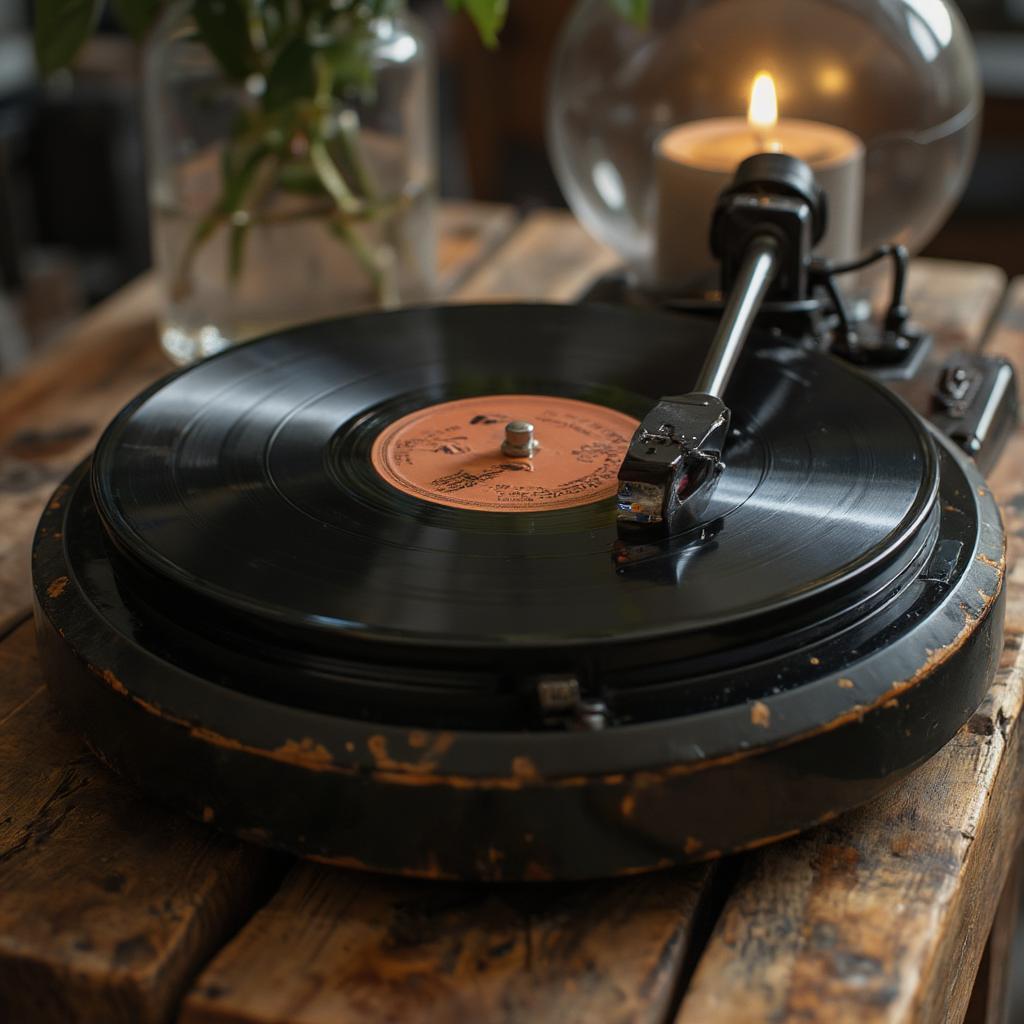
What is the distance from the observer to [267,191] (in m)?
1.17

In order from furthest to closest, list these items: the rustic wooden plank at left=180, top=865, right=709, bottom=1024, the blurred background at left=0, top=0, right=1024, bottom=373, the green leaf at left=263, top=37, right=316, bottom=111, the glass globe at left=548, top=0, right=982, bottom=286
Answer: the blurred background at left=0, top=0, right=1024, bottom=373 < the glass globe at left=548, top=0, right=982, bottom=286 < the green leaf at left=263, top=37, right=316, bottom=111 < the rustic wooden plank at left=180, top=865, right=709, bottom=1024

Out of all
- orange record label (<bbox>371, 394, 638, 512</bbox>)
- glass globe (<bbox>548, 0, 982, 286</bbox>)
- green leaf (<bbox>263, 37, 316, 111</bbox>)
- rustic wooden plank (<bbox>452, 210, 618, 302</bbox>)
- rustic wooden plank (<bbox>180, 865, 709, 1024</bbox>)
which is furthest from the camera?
rustic wooden plank (<bbox>452, 210, 618, 302</bbox>)

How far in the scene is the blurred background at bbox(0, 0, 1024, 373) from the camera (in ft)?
8.14

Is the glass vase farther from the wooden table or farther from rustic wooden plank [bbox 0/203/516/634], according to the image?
the wooden table

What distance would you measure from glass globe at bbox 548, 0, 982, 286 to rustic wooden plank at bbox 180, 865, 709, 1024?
2.06 feet

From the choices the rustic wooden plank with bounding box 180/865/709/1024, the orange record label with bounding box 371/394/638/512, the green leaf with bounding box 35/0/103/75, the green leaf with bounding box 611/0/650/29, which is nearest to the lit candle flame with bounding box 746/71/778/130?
the green leaf with bounding box 611/0/650/29

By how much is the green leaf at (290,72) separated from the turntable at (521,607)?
30cm

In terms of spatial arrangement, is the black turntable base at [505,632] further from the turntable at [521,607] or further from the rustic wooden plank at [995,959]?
the rustic wooden plank at [995,959]

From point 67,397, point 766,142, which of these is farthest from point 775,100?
point 67,397

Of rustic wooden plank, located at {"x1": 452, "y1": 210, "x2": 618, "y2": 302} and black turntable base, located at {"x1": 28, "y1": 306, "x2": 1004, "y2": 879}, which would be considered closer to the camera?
black turntable base, located at {"x1": 28, "y1": 306, "x2": 1004, "y2": 879}

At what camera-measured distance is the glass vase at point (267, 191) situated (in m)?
1.14

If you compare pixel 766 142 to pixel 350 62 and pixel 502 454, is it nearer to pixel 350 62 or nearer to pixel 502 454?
pixel 350 62

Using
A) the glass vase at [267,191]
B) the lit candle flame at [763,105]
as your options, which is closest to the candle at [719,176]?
the lit candle flame at [763,105]

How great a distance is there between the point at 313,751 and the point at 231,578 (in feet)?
0.32
